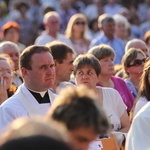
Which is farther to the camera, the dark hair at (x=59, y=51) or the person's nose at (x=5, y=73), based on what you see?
the dark hair at (x=59, y=51)

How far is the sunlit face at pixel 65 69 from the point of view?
725cm

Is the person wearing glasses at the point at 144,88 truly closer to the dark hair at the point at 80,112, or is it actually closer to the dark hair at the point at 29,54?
the dark hair at the point at 29,54

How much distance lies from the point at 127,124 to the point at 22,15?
8.99 metres

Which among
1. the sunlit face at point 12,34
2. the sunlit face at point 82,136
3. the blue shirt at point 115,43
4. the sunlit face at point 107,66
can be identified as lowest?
the blue shirt at point 115,43

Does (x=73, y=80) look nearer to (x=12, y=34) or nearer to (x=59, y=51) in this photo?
(x=59, y=51)

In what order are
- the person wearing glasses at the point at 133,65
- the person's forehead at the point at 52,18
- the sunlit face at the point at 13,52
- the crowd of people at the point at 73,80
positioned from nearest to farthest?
1. the crowd of people at the point at 73,80
2. the person wearing glasses at the point at 133,65
3. the sunlit face at the point at 13,52
4. the person's forehead at the point at 52,18

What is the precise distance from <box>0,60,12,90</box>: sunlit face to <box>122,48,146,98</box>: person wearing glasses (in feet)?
6.55

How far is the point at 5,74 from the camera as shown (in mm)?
7070

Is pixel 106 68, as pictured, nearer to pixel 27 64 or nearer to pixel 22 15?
pixel 27 64

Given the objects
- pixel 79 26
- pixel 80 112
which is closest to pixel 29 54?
pixel 80 112

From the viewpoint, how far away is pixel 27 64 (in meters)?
6.10

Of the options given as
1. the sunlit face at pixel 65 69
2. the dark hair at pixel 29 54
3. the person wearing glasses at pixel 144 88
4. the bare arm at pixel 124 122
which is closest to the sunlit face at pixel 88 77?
the sunlit face at pixel 65 69

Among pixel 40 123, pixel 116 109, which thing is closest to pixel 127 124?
pixel 116 109

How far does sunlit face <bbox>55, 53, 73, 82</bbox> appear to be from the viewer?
7.25 metres
